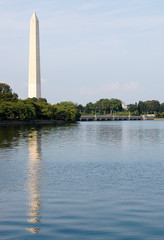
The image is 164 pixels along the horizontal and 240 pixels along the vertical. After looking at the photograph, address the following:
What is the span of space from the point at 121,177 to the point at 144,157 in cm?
1284

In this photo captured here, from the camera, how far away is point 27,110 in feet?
486

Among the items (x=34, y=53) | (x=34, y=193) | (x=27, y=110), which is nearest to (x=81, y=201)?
(x=34, y=193)

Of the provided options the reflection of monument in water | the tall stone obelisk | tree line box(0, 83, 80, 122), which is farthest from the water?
the tall stone obelisk

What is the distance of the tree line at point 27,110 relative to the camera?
142m

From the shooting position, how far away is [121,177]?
987 inches

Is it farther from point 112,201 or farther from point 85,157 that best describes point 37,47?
point 112,201

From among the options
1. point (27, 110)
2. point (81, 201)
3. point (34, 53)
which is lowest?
point (81, 201)

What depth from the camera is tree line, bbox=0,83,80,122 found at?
142250 millimetres

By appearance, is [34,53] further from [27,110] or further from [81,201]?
[81,201]

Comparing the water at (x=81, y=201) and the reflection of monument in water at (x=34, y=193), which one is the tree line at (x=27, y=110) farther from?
the water at (x=81, y=201)

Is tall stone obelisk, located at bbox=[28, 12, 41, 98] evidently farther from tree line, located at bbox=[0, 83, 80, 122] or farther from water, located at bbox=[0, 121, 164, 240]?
water, located at bbox=[0, 121, 164, 240]

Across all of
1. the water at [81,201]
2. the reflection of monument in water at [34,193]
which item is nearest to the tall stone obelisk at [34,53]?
the reflection of monument in water at [34,193]

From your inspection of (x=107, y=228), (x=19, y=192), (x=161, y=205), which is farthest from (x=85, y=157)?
(x=107, y=228)

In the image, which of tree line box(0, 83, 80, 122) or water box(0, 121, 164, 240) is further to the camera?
tree line box(0, 83, 80, 122)
